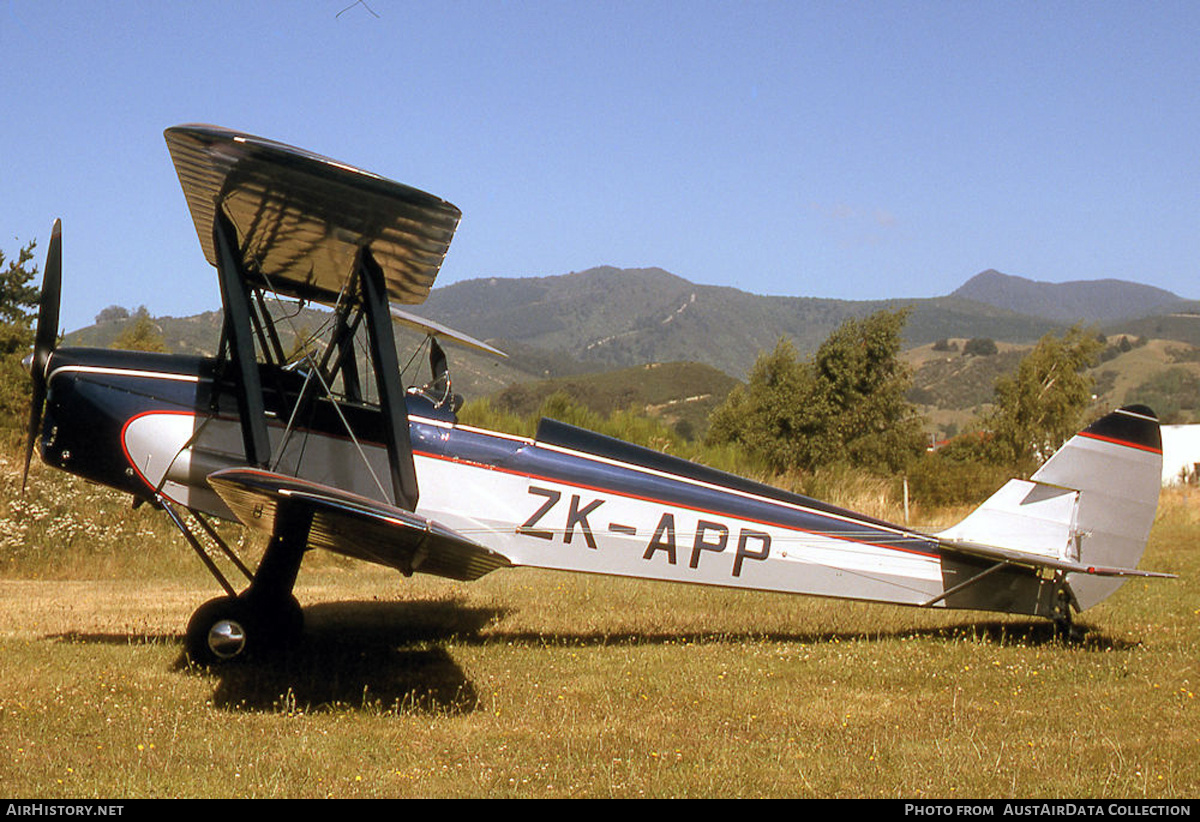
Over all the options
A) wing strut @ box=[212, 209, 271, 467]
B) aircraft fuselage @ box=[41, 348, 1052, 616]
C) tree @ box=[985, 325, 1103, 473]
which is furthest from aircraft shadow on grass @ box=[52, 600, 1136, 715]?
tree @ box=[985, 325, 1103, 473]

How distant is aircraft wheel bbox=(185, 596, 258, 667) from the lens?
620cm

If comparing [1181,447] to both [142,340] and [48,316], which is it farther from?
[48,316]

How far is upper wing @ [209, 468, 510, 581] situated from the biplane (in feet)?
0.17

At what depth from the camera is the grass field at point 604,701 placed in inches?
170

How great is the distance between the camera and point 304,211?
19.9 feet

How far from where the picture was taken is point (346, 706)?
218 inches

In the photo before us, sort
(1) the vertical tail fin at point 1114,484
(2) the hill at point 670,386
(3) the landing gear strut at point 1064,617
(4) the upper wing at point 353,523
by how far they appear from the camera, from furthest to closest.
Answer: (2) the hill at point 670,386
(3) the landing gear strut at point 1064,617
(1) the vertical tail fin at point 1114,484
(4) the upper wing at point 353,523

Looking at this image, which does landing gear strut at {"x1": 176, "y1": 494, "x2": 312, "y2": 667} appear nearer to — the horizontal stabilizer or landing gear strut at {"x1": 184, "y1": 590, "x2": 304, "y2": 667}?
landing gear strut at {"x1": 184, "y1": 590, "x2": 304, "y2": 667}

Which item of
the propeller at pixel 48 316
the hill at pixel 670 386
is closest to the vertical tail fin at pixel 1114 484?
the propeller at pixel 48 316

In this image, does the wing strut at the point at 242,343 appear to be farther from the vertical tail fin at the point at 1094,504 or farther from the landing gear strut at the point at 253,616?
the vertical tail fin at the point at 1094,504

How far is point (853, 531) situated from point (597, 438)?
1.93 m

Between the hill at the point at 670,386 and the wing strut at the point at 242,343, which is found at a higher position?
the hill at the point at 670,386

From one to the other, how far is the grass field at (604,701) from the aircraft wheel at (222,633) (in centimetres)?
17

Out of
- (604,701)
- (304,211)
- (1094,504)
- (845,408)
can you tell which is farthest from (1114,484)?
(845,408)
